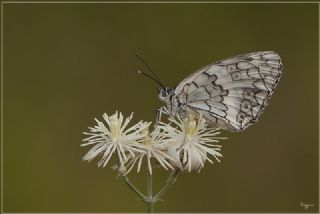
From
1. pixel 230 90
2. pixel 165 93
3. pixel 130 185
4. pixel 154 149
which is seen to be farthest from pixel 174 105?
pixel 130 185

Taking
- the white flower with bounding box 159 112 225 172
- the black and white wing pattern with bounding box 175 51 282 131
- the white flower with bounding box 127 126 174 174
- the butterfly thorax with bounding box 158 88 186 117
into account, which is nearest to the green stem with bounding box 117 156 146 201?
the white flower with bounding box 127 126 174 174

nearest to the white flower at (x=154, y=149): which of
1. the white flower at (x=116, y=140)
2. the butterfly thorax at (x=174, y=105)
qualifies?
the white flower at (x=116, y=140)

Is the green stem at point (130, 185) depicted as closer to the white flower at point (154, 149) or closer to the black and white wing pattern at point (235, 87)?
the white flower at point (154, 149)

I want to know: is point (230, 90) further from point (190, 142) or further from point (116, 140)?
point (116, 140)

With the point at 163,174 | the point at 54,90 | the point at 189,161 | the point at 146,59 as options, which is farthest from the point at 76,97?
the point at 189,161

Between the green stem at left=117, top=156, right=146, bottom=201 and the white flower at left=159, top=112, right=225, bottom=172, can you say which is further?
the white flower at left=159, top=112, right=225, bottom=172

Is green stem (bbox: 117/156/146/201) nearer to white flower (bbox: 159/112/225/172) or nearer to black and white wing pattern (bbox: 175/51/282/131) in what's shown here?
white flower (bbox: 159/112/225/172)
